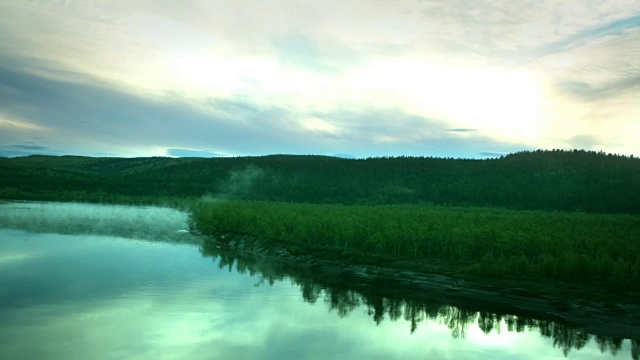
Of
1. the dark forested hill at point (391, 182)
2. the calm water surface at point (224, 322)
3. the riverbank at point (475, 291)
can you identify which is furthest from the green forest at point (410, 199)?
the calm water surface at point (224, 322)

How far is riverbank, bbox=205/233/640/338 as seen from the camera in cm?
2022

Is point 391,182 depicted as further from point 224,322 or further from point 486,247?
point 224,322

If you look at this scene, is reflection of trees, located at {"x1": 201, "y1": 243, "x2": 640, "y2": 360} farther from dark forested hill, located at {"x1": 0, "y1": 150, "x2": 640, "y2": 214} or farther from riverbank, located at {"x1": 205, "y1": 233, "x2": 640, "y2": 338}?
dark forested hill, located at {"x1": 0, "y1": 150, "x2": 640, "y2": 214}

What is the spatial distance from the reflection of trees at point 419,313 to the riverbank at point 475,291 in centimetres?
44

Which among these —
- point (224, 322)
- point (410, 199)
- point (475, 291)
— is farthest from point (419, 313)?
point (410, 199)

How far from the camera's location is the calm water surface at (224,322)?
15336mm

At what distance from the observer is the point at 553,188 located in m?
130

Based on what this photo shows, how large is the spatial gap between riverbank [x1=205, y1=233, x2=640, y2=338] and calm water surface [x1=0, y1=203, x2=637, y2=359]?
1302 millimetres

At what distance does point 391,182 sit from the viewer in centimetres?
14550

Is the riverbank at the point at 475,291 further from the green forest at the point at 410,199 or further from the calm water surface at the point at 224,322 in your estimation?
the green forest at the point at 410,199

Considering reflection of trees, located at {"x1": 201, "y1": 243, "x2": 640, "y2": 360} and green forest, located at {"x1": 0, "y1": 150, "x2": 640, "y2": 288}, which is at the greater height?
green forest, located at {"x1": 0, "y1": 150, "x2": 640, "y2": 288}

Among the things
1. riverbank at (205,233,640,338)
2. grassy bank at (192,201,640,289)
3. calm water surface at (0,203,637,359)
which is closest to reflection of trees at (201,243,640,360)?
calm water surface at (0,203,637,359)

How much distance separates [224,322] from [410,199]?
378 ft

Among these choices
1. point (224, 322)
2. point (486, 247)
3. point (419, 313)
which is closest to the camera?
point (224, 322)
